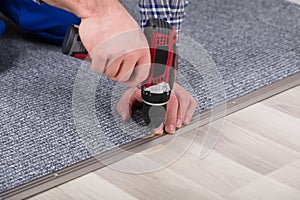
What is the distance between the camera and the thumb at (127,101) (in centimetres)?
143

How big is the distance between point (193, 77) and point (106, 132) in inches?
14.9

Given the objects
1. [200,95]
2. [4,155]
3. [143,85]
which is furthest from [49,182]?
[200,95]

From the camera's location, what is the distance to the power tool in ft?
3.89

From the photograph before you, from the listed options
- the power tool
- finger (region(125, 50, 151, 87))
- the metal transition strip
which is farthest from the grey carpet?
finger (region(125, 50, 151, 87))

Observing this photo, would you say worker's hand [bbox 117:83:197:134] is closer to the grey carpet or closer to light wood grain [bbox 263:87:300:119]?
the grey carpet

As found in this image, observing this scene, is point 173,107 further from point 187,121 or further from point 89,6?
point 89,6

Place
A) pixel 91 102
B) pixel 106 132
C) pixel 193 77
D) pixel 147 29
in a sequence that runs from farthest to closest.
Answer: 1. pixel 193 77
2. pixel 91 102
3. pixel 106 132
4. pixel 147 29

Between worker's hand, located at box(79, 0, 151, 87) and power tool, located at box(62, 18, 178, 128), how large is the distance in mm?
134

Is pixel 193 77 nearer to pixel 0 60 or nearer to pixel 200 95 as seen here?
pixel 200 95

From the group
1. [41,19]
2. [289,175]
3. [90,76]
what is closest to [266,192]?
[289,175]

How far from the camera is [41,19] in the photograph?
72.5 inches

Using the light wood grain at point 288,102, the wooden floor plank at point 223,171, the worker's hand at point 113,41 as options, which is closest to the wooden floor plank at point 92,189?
the wooden floor plank at point 223,171

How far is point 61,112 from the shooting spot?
146 cm

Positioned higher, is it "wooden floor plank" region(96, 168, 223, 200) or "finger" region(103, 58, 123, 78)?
"finger" region(103, 58, 123, 78)
